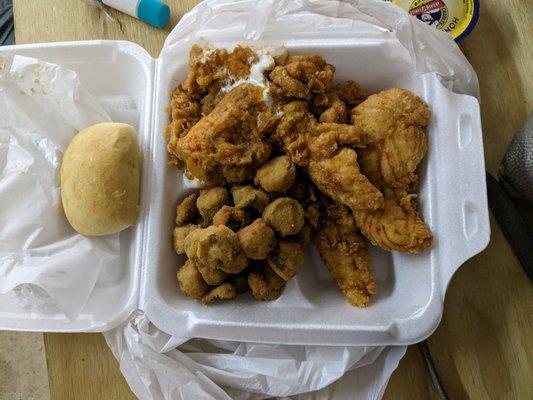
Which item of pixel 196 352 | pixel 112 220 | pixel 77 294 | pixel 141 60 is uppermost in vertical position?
pixel 141 60

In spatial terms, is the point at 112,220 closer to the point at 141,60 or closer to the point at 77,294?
the point at 77,294

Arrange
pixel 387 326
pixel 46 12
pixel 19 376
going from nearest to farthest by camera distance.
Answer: pixel 387 326 → pixel 46 12 → pixel 19 376

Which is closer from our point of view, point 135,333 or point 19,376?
point 135,333

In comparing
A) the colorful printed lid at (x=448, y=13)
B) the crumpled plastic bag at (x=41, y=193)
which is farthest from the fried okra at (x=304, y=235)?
the colorful printed lid at (x=448, y=13)

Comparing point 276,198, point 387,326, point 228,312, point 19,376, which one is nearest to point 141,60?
point 276,198

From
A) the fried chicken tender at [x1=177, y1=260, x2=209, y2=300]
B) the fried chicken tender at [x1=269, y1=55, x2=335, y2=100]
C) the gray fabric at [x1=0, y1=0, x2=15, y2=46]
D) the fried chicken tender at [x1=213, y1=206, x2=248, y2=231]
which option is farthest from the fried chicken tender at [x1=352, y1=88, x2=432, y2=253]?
the gray fabric at [x1=0, y1=0, x2=15, y2=46]

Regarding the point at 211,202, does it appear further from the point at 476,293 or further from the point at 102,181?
the point at 476,293

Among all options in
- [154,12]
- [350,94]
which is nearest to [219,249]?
[350,94]

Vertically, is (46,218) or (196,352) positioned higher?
(46,218)
